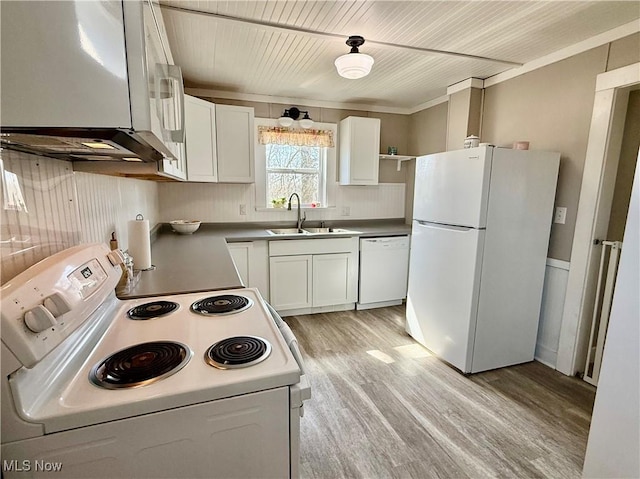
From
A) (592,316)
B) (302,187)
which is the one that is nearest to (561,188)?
(592,316)

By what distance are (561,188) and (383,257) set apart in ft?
5.53

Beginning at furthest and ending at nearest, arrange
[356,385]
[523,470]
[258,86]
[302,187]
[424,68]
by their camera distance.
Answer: [302,187]
[258,86]
[424,68]
[356,385]
[523,470]

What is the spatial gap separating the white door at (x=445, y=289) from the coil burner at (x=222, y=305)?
5.30 ft

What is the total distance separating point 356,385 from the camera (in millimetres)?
2170

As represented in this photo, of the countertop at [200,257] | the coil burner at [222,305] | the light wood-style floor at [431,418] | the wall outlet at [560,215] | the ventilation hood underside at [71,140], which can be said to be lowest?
the light wood-style floor at [431,418]

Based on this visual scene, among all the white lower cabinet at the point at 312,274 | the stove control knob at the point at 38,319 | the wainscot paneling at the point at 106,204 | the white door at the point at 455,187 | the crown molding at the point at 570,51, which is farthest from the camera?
the white lower cabinet at the point at 312,274

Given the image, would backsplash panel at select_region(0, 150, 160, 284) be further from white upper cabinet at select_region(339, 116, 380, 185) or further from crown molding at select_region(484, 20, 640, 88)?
crown molding at select_region(484, 20, 640, 88)

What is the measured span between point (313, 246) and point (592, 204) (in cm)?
224

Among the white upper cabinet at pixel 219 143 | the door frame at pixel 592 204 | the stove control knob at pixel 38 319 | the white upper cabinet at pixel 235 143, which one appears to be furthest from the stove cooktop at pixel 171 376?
the door frame at pixel 592 204

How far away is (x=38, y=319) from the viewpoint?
669mm

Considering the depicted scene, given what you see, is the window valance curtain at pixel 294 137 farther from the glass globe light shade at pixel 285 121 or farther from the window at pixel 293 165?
the glass globe light shade at pixel 285 121

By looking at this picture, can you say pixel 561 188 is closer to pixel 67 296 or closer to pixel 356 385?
pixel 356 385

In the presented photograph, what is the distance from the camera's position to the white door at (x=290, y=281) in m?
3.17

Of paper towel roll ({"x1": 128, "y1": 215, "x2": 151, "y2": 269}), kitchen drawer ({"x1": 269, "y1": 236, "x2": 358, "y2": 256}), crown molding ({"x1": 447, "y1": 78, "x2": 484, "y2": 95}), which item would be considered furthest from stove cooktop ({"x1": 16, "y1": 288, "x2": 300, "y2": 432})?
crown molding ({"x1": 447, "y1": 78, "x2": 484, "y2": 95})
